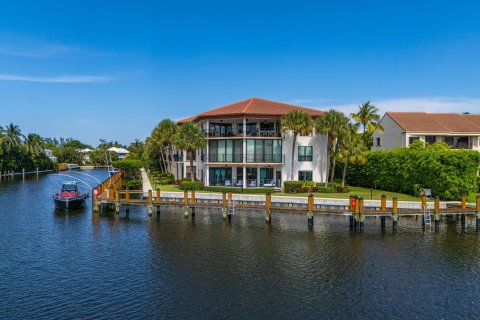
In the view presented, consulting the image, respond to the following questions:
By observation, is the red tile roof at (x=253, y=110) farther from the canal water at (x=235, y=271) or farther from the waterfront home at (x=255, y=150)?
the canal water at (x=235, y=271)

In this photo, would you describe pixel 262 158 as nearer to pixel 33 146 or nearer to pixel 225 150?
pixel 225 150

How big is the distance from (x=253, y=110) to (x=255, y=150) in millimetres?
5105

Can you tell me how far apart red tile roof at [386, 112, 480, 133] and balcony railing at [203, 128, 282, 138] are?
2028 cm

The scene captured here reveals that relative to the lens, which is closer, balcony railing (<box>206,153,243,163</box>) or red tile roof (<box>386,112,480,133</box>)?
balcony railing (<box>206,153,243,163</box>)

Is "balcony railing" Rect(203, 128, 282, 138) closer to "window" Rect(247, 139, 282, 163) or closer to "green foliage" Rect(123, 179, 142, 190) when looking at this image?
"window" Rect(247, 139, 282, 163)

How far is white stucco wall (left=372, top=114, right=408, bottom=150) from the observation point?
55719 mm

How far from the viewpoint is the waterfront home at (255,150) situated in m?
48.7

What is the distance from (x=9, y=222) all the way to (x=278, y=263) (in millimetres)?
26105

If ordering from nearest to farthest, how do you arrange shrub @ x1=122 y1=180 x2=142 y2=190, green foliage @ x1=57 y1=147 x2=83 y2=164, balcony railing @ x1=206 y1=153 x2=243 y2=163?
1. balcony railing @ x1=206 y1=153 x2=243 y2=163
2. shrub @ x1=122 y1=180 x2=142 y2=190
3. green foliage @ x1=57 y1=147 x2=83 y2=164

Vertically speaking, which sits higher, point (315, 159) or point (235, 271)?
point (315, 159)

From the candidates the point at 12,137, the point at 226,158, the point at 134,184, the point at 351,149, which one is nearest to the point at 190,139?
the point at 226,158

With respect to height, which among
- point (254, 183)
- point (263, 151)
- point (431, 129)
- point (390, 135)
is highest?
point (431, 129)

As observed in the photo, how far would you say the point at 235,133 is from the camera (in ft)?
165

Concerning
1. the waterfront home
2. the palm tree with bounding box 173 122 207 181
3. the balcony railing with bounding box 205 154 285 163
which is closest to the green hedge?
the waterfront home
